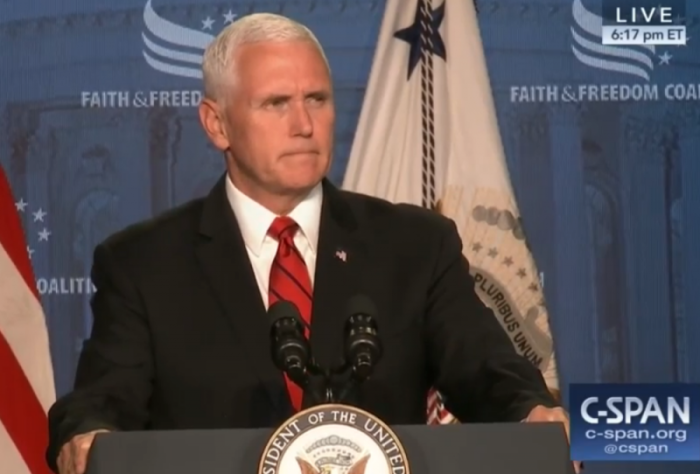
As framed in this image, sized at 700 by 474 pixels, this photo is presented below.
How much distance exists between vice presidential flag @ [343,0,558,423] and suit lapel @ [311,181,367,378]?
1.38m

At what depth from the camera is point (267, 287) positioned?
293 cm

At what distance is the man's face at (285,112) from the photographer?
285 centimetres

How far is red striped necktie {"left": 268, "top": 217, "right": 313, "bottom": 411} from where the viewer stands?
2877 mm

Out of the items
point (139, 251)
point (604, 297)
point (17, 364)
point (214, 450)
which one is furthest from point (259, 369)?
point (604, 297)

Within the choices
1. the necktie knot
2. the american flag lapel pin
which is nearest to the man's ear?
the necktie knot

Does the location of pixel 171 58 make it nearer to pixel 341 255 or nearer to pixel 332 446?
pixel 341 255

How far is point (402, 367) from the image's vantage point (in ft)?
9.39

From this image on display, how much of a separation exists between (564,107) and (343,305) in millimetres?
1998

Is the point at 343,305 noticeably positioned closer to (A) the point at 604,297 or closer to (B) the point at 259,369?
(B) the point at 259,369

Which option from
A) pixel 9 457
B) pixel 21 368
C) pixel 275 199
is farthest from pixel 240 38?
pixel 9 457

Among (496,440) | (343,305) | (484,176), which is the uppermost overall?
(484,176)

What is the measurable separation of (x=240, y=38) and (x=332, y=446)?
1105 millimetres

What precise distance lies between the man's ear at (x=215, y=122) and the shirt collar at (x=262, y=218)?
0.12m

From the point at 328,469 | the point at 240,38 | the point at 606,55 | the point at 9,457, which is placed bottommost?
the point at 9,457
